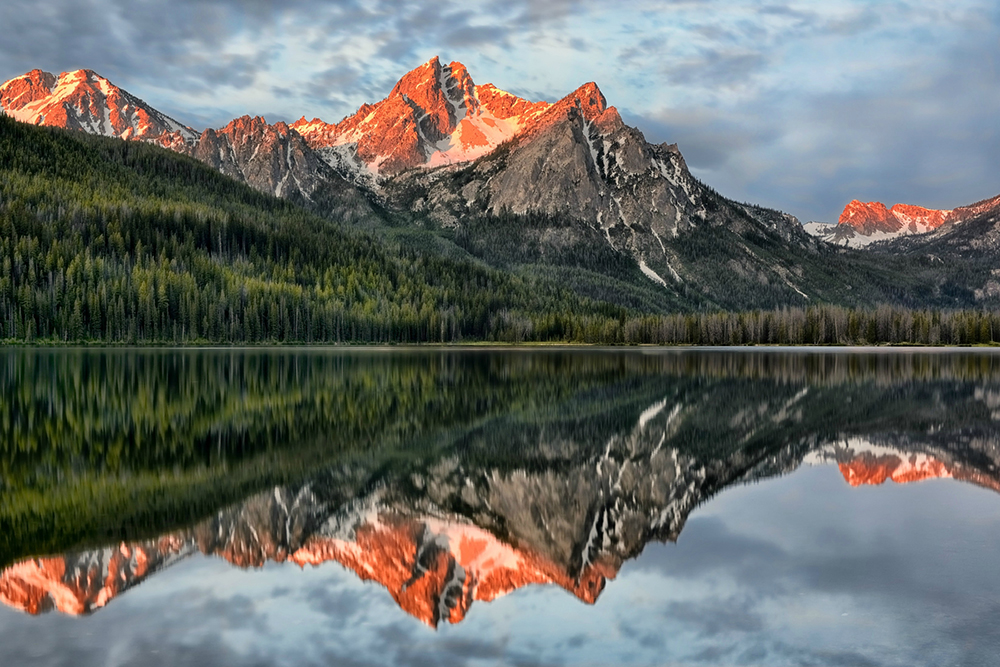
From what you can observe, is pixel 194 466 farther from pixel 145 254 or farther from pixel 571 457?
pixel 145 254

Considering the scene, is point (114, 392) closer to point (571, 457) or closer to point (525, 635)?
point (571, 457)

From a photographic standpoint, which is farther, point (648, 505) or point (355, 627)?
point (648, 505)

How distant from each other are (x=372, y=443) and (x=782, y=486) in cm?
1369

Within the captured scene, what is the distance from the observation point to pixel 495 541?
15.1 meters

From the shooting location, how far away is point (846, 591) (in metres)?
12.3

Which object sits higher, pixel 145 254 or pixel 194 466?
pixel 145 254

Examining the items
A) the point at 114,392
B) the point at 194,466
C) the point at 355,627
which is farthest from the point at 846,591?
the point at 114,392

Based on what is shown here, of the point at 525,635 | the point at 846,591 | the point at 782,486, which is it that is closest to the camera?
the point at 525,635

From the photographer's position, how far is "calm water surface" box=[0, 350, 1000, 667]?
1042 cm

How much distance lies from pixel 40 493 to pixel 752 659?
666 inches

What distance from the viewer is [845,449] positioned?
1052 inches

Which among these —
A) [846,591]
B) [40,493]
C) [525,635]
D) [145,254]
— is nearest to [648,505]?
[846,591]

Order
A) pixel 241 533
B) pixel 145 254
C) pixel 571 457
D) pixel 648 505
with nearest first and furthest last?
1. pixel 241 533
2. pixel 648 505
3. pixel 571 457
4. pixel 145 254

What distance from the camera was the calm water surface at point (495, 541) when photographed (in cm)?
1042
